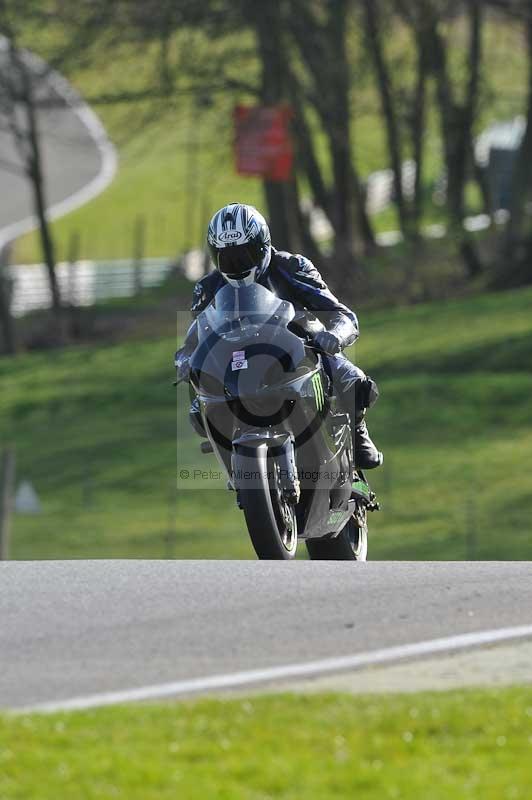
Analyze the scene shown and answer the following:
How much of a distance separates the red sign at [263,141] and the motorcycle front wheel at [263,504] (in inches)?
997

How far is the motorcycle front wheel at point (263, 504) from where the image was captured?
9.83m

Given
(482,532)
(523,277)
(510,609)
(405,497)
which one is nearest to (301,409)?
(510,609)

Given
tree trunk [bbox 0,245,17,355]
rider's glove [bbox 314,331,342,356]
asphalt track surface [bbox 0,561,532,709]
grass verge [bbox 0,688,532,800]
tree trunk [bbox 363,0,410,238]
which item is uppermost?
tree trunk [bbox 363,0,410,238]

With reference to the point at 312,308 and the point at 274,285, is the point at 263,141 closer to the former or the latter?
the point at 312,308

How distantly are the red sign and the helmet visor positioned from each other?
81.6ft

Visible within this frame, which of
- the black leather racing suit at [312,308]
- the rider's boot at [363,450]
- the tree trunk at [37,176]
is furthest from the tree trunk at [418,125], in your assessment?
the black leather racing suit at [312,308]

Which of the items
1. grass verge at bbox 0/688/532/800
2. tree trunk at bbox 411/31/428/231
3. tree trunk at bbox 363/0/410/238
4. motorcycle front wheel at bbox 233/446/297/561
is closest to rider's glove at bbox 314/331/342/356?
motorcycle front wheel at bbox 233/446/297/561

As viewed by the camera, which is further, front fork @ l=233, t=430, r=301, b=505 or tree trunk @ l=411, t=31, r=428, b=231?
tree trunk @ l=411, t=31, r=428, b=231

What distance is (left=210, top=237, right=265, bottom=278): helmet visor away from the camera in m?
10.3

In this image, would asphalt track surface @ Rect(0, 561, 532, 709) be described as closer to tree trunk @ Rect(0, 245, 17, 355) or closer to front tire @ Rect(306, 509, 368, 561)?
front tire @ Rect(306, 509, 368, 561)

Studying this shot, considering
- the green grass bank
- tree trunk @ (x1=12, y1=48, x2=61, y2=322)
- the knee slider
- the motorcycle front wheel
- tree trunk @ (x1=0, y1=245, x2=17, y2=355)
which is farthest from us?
tree trunk @ (x1=0, y1=245, x2=17, y2=355)

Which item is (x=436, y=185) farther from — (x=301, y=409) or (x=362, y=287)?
(x=301, y=409)

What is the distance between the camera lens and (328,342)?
10.4 m

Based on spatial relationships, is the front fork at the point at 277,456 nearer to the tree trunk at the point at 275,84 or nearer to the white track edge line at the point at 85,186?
the tree trunk at the point at 275,84
